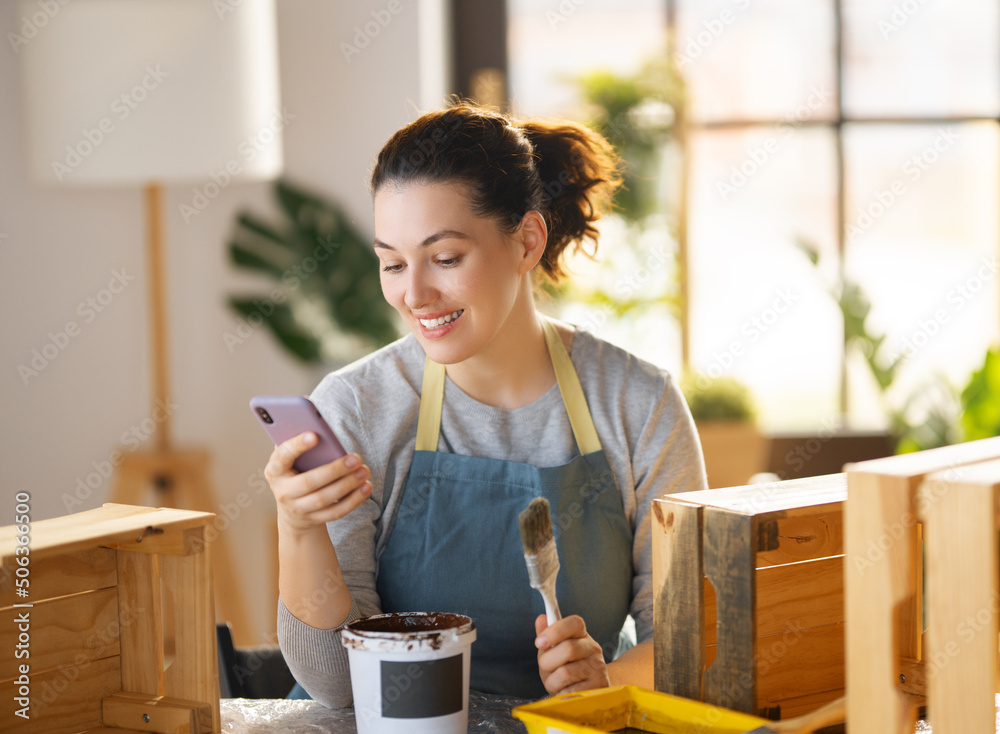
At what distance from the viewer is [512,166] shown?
1394 millimetres

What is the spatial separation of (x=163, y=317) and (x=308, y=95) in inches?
34.3

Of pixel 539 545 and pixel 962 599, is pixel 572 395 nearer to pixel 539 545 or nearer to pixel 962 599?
pixel 539 545

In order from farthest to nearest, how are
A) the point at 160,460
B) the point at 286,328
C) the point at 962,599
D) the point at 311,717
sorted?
1. the point at 286,328
2. the point at 160,460
3. the point at 311,717
4. the point at 962,599

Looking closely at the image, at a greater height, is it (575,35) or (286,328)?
(575,35)

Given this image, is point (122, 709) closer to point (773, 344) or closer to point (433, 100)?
point (433, 100)

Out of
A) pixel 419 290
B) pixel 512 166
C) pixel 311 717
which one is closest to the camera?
pixel 311 717

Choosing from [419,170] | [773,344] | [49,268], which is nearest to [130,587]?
[419,170]

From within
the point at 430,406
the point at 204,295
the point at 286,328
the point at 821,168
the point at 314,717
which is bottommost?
the point at 314,717

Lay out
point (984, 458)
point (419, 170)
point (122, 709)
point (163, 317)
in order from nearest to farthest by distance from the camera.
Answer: point (984, 458)
point (122, 709)
point (419, 170)
point (163, 317)

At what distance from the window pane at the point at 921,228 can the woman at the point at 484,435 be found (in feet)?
6.88

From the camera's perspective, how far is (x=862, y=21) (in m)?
3.20

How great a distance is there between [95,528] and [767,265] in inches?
109

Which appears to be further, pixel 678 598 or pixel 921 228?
pixel 921 228

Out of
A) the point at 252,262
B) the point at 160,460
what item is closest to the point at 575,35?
the point at 252,262
